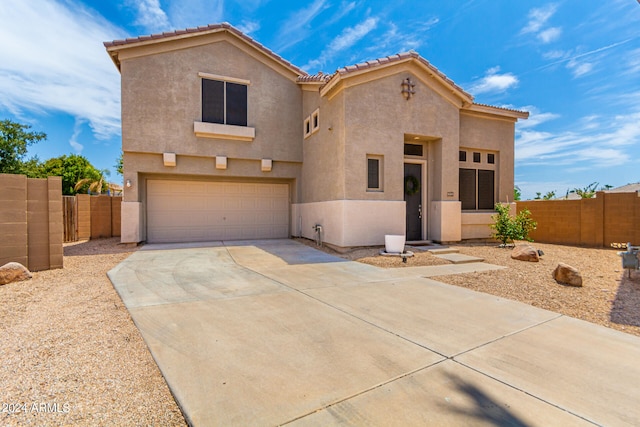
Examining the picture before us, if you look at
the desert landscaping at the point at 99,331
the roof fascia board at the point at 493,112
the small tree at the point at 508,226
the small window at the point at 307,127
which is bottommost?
the desert landscaping at the point at 99,331

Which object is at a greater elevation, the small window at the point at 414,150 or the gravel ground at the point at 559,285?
the small window at the point at 414,150

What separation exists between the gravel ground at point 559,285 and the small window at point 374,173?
6.59ft

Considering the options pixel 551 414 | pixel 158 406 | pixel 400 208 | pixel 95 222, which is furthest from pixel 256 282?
pixel 95 222

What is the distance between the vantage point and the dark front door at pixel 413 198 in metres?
10.5

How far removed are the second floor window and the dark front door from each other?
6754 mm

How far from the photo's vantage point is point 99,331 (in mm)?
3539

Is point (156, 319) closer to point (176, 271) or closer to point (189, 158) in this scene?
point (176, 271)

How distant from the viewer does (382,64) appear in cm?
918

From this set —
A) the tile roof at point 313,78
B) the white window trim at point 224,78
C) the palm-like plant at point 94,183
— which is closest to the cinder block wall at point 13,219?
the white window trim at point 224,78

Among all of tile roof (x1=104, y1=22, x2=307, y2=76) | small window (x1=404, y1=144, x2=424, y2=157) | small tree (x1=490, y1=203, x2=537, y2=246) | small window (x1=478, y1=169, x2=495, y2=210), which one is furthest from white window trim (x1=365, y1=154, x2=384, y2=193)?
tile roof (x1=104, y1=22, x2=307, y2=76)

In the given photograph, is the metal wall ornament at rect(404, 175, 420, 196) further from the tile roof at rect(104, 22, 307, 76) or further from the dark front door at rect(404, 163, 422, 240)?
the tile roof at rect(104, 22, 307, 76)

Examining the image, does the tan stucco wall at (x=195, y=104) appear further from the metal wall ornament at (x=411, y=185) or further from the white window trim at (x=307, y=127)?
the metal wall ornament at (x=411, y=185)

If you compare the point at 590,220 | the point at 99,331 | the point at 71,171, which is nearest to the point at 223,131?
the point at 99,331

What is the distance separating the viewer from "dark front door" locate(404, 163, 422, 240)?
10.5 meters
